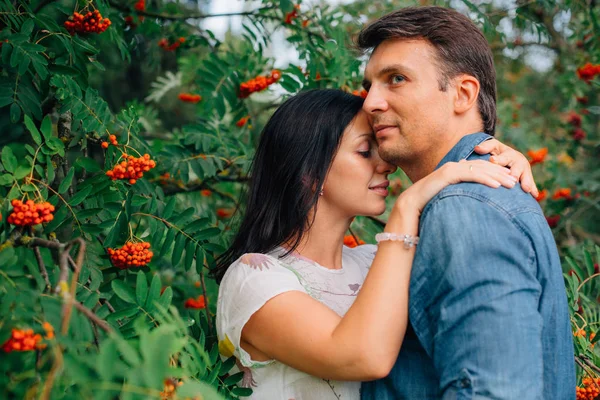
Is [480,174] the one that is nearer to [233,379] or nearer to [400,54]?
[400,54]

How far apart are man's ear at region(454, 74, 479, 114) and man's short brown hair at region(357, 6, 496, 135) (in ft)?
0.10

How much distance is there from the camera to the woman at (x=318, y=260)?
5.90ft

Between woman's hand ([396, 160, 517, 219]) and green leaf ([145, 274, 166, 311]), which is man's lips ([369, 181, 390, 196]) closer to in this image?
woman's hand ([396, 160, 517, 219])

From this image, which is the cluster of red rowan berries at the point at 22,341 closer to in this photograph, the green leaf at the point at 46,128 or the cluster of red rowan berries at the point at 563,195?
the green leaf at the point at 46,128

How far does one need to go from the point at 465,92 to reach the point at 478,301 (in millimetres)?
1019

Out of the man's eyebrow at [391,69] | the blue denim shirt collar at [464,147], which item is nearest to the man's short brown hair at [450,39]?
the man's eyebrow at [391,69]

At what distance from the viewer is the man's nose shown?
2.30 m

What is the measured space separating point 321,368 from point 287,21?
238 cm

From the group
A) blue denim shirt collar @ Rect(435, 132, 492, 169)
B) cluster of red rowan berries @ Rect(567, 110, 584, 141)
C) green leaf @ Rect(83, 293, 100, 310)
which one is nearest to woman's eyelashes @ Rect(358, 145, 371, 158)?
blue denim shirt collar @ Rect(435, 132, 492, 169)

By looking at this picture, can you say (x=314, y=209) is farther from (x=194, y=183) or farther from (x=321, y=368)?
(x=194, y=183)

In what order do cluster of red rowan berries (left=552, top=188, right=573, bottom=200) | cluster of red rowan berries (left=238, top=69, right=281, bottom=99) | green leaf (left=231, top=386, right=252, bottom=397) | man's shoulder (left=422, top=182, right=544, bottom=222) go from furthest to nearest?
cluster of red rowan berries (left=552, top=188, right=573, bottom=200)
cluster of red rowan berries (left=238, top=69, right=281, bottom=99)
green leaf (left=231, top=386, right=252, bottom=397)
man's shoulder (left=422, top=182, right=544, bottom=222)

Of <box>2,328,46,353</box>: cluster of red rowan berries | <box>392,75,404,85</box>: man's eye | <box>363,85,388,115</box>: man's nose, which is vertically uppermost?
<box>392,75,404,85</box>: man's eye

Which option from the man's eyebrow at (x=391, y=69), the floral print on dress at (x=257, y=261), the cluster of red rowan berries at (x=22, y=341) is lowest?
the floral print on dress at (x=257, y=261)

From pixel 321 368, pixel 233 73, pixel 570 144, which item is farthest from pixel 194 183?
pixel 570 144
